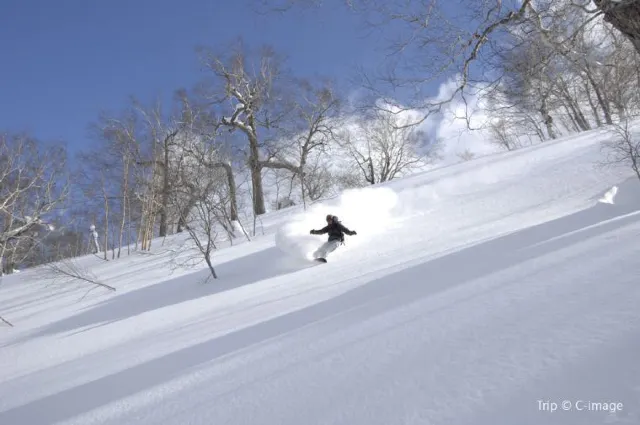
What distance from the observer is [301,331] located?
254 cm

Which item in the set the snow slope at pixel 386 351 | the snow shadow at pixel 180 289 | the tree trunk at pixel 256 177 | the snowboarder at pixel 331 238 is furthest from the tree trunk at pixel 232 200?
the snow slope at pixel 386 351

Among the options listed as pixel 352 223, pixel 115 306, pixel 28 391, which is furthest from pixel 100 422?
pixel 352 223

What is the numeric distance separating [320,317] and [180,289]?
5.92 metres

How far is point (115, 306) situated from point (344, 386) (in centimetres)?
724

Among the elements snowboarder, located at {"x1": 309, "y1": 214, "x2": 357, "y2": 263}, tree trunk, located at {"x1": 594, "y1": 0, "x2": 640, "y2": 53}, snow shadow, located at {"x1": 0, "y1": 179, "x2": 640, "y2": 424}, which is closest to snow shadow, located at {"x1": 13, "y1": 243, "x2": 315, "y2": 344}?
snowboarder, located at {"x1": 309, "y1": 214, "x2": 357, "y2": 263}

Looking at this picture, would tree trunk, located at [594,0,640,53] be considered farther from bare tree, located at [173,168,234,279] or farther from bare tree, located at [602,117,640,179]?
bare tree, located at [173,168,234,279]

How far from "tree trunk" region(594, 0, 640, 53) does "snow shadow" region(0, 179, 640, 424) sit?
222 cm

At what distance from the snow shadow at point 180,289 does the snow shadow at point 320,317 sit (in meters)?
3.87

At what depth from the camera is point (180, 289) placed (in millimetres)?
7676

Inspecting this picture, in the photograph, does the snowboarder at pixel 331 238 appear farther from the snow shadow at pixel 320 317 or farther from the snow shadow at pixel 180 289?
the snow shadow at pixel 320 317

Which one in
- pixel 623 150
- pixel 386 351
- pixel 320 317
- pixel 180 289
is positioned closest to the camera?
pixel 386 351

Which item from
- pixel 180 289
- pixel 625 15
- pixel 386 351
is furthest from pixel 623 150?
pixel 180 289

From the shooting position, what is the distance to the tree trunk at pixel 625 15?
3.59m

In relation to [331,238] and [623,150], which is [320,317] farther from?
[623,150]
